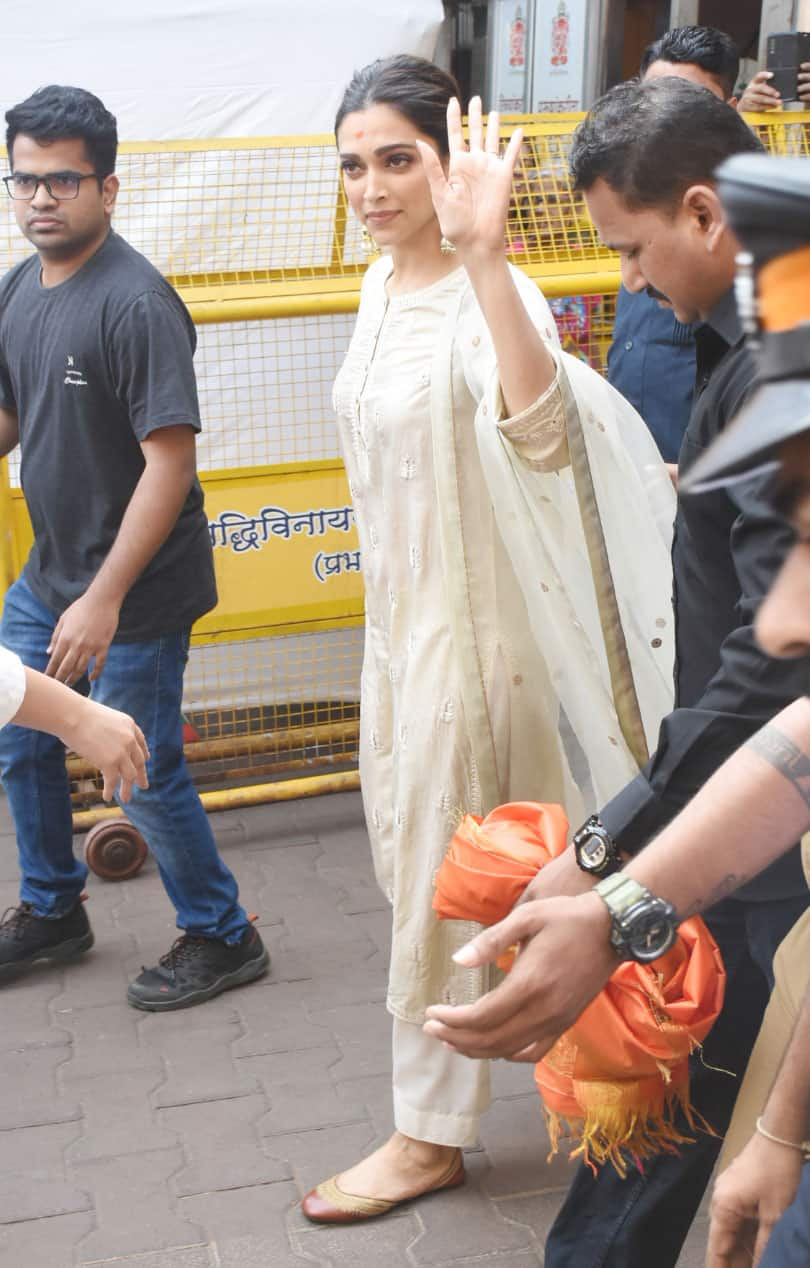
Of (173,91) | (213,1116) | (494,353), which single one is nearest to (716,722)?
(494,353)

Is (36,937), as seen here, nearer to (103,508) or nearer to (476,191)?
(103,508)

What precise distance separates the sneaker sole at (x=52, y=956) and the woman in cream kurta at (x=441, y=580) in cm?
128

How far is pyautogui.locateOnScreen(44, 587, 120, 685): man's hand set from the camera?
3441 mm

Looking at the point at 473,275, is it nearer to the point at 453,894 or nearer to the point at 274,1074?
the point at 453,894

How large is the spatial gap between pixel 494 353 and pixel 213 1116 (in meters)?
1.76

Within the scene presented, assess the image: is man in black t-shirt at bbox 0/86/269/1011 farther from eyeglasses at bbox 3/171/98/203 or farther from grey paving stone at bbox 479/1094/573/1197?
grey paving stone at bbox 479/1094/573/1197

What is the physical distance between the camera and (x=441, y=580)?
280 cm

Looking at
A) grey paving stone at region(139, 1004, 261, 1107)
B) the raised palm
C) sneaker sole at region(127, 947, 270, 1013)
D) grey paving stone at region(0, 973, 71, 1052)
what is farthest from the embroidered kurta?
grey paving stone at region(0, 973, 71, 1052)

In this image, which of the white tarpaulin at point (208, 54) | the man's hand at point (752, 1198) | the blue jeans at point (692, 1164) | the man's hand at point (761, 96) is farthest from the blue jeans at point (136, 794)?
the white tarpaulin at point (208, 54)

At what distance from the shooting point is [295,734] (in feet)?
17.0

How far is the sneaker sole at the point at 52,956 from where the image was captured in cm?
390

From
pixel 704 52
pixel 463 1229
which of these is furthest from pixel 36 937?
pixel 704 52

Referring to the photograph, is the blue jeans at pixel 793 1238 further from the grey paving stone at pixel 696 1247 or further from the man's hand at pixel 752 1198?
the grey paving stone at pixel 696 1247

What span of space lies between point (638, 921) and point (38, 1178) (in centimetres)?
195
